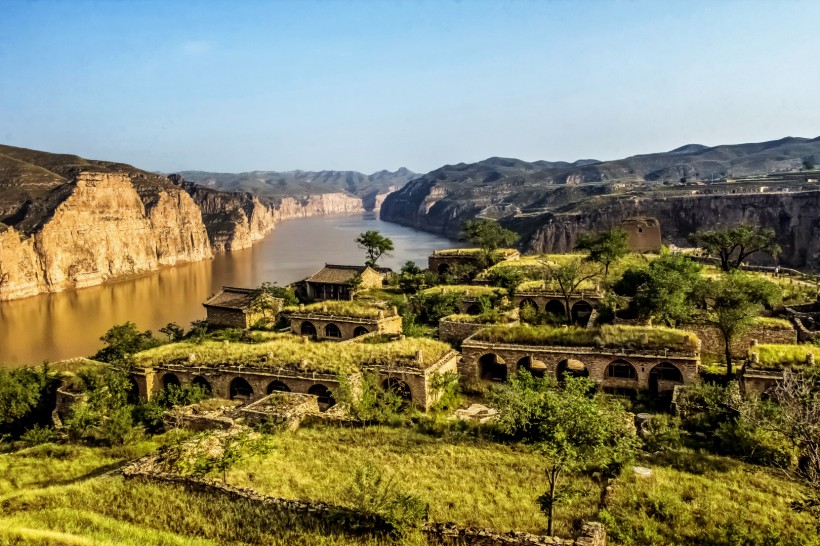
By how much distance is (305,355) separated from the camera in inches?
1048

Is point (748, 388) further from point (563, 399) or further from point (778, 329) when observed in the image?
point (563, 399)

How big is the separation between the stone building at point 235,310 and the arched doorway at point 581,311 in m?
21.8

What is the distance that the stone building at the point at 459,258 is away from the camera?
51750mm

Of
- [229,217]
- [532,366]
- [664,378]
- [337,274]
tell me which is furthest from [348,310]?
[229,217]

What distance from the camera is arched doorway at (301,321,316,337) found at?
121 ft

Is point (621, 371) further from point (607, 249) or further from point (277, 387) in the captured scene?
point (607, 249)

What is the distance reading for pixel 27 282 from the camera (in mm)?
84875

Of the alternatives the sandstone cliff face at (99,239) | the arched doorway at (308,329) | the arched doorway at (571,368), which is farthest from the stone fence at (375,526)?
the sandstone cliff face at (99,239)

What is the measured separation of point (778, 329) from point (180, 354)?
94.0 feet

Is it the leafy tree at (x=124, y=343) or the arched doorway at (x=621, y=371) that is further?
the leafy tree at (x=124, y=343)

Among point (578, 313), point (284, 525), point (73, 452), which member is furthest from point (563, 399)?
point (578, 313)

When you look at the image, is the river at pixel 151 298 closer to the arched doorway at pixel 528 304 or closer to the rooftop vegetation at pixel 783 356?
the arched doorway at pixel 528 304

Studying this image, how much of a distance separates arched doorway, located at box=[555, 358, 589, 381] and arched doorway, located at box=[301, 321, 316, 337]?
16443 mm

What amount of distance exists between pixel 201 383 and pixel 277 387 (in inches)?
158
